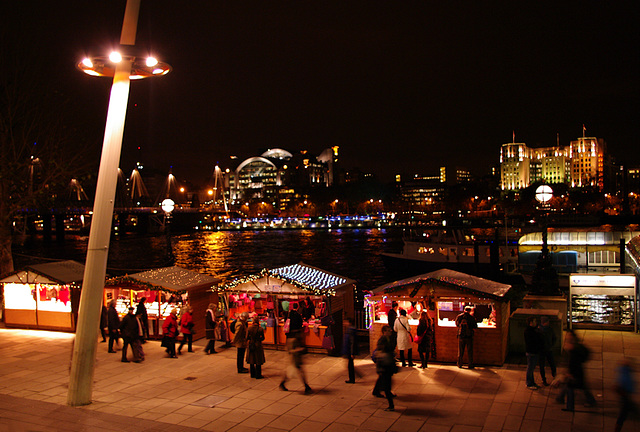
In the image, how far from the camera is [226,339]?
15.2m

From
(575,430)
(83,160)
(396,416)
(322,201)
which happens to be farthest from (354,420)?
(322,201)

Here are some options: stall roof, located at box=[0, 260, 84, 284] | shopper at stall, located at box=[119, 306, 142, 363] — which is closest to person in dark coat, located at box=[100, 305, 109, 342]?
stall roof, located at box=[0, 260, 84, 284]

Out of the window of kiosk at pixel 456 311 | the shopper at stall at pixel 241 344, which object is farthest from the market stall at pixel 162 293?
the window of kiosk at pixel 456 311

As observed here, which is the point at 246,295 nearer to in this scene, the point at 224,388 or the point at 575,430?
the point at 224,388

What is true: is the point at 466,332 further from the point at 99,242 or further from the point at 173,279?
the point at 173,279

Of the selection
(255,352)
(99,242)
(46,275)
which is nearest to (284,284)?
(255,352)

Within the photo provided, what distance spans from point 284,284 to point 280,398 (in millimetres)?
4808

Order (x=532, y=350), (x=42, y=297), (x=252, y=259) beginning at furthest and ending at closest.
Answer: (x=252, y=259)
(x=42, y=297)
(x=532, y=350)

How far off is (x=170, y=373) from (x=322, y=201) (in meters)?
183

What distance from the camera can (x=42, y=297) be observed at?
1733 centimetres

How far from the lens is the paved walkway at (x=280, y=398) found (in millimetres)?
8203

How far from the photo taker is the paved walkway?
26.9 feet

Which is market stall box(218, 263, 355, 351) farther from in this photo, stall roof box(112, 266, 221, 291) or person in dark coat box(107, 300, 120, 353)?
Answer: person in dark coat box(107, 300, 120, 353)

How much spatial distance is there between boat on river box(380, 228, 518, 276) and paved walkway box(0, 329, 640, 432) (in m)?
→ 32.2
